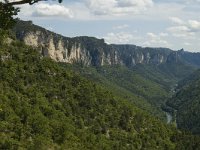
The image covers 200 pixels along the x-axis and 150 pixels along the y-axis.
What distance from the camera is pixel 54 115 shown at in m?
159

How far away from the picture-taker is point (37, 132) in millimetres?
142375

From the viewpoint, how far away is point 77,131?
16075 centimetres

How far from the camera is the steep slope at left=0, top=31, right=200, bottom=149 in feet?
459

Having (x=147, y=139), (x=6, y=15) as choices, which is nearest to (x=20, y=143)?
(x=147, y=139)

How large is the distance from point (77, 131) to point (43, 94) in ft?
64.3

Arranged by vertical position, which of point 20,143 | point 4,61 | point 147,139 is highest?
point 4,61

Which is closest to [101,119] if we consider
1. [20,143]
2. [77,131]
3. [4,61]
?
[77,131]

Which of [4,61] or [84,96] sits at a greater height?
[4,61]

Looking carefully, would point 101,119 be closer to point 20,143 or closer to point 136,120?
point 136,120

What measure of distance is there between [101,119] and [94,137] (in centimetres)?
1793

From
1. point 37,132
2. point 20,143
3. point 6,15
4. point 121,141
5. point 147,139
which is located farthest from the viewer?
point 147,139

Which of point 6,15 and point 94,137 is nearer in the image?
point 6,15

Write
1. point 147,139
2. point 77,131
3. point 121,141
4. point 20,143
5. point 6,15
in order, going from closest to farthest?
point 6,15, point 20,143, point 77,131, point 121,141, point 147,139

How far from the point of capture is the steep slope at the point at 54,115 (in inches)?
5512
